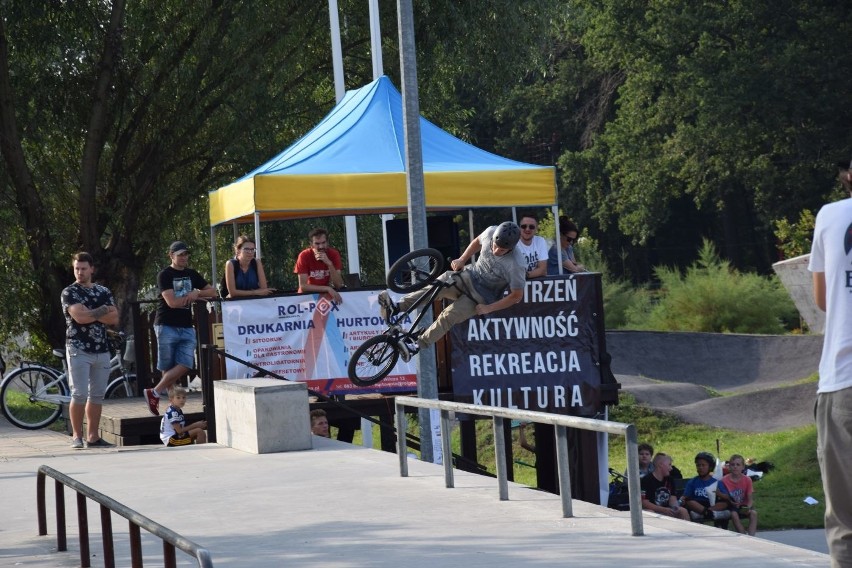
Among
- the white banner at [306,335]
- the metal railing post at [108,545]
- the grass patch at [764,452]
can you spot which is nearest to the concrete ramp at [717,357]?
the grass patch at [764,452]

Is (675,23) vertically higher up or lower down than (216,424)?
higher up

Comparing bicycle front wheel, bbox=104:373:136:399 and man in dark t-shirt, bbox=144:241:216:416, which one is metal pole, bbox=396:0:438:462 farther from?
bicycle front wheel, bbox=104:373:136:399

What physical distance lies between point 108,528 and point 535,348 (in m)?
7.72

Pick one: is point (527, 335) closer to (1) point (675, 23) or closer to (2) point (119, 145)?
(2) point (119, 145)

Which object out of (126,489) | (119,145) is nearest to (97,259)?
(119,145)

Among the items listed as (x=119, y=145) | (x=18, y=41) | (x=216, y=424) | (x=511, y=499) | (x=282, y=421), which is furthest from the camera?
(x=119, y=145)

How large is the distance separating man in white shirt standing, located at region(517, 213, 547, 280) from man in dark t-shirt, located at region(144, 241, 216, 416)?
325 centimetres

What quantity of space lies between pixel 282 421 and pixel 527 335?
3129 mm

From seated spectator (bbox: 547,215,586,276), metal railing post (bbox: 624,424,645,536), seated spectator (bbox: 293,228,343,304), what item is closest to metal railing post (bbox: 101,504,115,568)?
metal railing post (bbox: 624,424,645,536)

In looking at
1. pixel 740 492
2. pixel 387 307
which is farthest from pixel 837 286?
pixel 740 492

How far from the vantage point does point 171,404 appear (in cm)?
1382

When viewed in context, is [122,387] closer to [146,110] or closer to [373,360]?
[146,110]

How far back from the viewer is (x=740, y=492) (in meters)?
16.0

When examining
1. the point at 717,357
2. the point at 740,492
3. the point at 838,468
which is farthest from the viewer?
the point at 717,357
